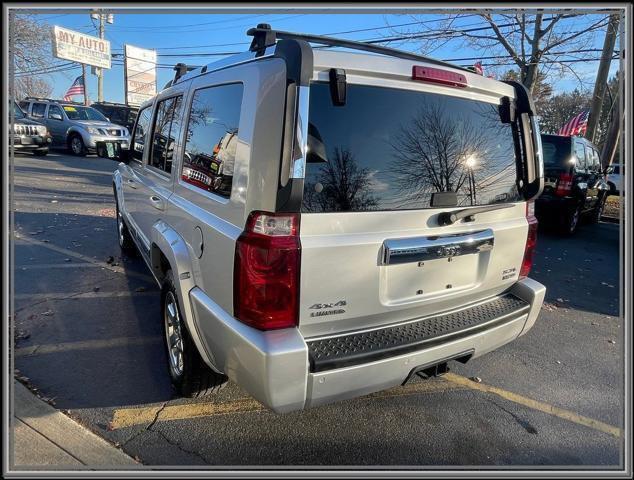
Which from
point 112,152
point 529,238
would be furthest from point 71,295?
point 529,238

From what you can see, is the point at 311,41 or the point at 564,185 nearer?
the point at 311,41

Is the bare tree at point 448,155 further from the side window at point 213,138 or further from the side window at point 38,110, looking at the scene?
the side window at point 38,110

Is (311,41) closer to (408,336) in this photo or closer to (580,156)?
(408,336)

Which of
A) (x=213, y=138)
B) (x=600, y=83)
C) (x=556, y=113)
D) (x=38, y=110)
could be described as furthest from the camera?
(x=556, y=113)

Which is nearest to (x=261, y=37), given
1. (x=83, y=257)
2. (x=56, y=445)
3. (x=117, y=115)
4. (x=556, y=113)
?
(x=56, y=445)

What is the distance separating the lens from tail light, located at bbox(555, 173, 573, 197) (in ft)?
26.8

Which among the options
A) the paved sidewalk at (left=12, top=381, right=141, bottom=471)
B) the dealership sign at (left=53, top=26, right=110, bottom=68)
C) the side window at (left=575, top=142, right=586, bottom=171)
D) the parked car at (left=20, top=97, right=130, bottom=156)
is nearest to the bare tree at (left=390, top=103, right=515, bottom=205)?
the paved sidewalk at (left=12, top=381, right=141, bottom=471)

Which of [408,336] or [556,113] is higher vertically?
[556,113]

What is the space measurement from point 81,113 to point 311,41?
18724mm

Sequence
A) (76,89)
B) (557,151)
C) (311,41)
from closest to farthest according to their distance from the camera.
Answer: (311,41) → (557,151) → (76,89)

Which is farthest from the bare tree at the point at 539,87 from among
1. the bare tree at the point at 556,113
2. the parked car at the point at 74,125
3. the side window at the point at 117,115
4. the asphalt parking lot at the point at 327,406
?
the side window at the point at 117,115

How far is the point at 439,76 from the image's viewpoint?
89.6 inches

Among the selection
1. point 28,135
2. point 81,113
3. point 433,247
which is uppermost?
point 81,113

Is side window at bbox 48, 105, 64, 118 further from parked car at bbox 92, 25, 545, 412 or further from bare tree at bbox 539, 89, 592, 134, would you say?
bare tree at bbox 539, 89, 592, 134
